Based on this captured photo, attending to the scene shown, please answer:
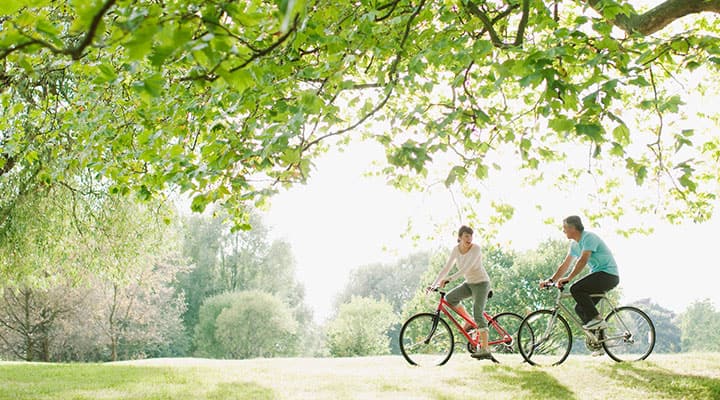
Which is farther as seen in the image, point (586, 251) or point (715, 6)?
point (586, 251)

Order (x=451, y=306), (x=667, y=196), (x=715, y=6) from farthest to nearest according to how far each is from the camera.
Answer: (x=667, y=196) < (x=451, y=306) < (x=715, y=6)

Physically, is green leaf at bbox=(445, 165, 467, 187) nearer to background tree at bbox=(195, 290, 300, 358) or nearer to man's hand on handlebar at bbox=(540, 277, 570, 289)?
man's hand on handlebar at bbox=(540, 277, 570, 289)

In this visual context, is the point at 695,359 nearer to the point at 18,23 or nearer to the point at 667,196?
the point at 667,196

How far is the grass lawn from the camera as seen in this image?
7.57m

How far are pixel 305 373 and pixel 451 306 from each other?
9.56ft

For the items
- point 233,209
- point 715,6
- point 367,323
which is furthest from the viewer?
point 367,323

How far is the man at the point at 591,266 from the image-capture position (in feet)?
27.0

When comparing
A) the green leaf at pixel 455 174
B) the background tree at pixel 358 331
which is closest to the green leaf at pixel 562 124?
the green leaf at pixel 455 174

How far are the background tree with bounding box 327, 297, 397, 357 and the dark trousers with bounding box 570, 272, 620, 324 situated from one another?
26.3m

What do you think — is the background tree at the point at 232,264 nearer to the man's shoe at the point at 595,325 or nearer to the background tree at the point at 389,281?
the background tree at the point at 389,281

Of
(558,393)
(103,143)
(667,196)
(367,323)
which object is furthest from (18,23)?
(367,323)

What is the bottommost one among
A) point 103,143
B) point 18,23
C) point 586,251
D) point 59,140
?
point 586,251

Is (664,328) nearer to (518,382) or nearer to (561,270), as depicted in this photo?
(561,270)

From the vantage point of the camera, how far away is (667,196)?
12.7m
